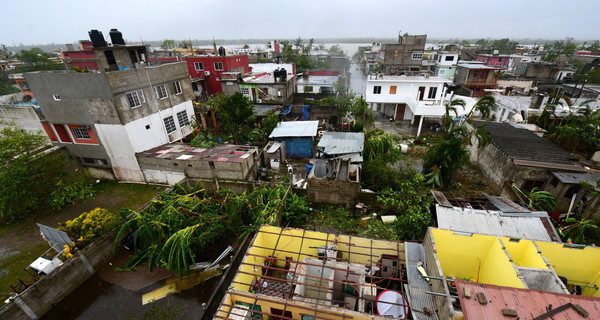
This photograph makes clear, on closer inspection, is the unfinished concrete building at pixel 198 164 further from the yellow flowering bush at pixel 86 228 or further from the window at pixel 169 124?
the yellow flowering bush at pixel 86 228

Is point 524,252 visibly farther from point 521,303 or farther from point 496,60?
point 496,60

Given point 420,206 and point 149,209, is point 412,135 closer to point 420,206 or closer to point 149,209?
point 420,206

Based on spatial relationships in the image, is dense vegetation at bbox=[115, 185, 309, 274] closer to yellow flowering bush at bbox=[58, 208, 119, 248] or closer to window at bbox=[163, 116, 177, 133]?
yellow flowering bush at bbox=[58, 208, 119, 248]

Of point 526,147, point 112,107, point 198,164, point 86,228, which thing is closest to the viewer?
point 86,228

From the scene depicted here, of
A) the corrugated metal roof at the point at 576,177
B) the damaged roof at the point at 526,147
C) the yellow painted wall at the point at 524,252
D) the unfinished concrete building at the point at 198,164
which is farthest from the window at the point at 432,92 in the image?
the yellow painted wall at the point at 524,252

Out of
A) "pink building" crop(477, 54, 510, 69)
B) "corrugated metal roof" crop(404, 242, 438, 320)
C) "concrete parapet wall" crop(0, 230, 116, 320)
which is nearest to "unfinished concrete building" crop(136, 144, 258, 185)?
"concrete parapet wall" crop(0, 230, 116, 320)

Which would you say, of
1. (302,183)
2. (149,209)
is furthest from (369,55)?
(149,209)

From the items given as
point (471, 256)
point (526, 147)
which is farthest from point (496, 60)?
point (471, 256)
